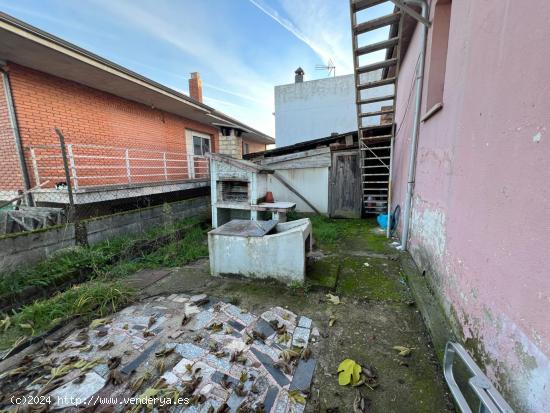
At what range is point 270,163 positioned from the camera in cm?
897

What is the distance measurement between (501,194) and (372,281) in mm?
2435

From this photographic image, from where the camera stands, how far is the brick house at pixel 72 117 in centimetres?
464

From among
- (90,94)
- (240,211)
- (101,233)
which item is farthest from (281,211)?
(90,94)

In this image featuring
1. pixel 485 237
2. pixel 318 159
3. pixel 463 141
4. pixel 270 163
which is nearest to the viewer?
pixel 485 237

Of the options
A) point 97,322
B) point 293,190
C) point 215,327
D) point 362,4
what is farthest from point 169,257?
point 362,4

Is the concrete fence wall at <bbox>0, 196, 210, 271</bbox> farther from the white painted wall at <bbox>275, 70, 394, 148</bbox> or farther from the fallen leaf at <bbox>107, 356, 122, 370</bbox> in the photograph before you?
the white painted wall at <bbox>275, 70, 394, 148</bbox>

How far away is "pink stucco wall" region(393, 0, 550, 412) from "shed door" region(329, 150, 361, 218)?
5.19 meters

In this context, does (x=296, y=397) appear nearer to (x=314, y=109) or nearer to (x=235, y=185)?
(x=235, y=185)

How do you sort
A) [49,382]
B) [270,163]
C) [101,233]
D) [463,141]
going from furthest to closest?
[270,163], [101,233], [463,141], [49,382]

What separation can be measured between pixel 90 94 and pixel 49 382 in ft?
23.6

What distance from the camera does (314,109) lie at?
13.4 m

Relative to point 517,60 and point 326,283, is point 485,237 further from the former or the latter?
point 326,283

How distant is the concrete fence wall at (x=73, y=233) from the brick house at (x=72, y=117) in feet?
1.91

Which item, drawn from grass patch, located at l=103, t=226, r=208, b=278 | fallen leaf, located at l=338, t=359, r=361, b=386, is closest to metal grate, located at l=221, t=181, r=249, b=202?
grass patch, located at l=103, t=226, r=208, b=278
